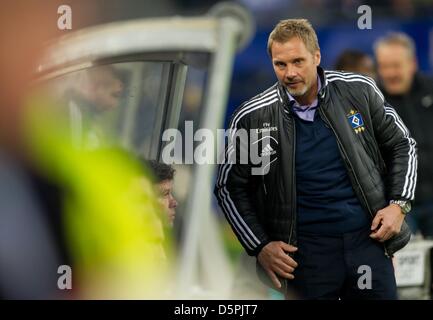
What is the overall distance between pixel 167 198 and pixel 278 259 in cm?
61

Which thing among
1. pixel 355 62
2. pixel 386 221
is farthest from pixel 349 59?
pixel 386 221

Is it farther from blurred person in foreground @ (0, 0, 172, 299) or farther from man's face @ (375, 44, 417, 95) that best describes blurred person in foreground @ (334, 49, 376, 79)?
blurred person in foreground @ (0, 0, 172, 299)

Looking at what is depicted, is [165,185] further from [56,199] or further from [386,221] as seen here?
[386,221]

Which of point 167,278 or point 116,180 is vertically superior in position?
point 116,180

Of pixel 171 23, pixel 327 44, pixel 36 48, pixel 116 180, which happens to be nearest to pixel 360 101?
pixel 327 44

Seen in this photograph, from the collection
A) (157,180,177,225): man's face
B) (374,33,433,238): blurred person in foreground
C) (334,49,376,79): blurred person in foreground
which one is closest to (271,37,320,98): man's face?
(334,49,376,79): blurred person in foreground

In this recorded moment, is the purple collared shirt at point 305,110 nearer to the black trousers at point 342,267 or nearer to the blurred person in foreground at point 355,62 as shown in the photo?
the blurred person in foreground at point 355,62

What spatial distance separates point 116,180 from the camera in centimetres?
419

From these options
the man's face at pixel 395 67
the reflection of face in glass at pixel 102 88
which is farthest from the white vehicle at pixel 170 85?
the man's face at pixel 395 67

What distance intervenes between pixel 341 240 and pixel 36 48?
5.54 feet

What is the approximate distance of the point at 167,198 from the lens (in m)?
4.16

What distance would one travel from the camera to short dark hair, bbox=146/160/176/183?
415cm

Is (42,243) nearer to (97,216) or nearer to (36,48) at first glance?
(97,216)
